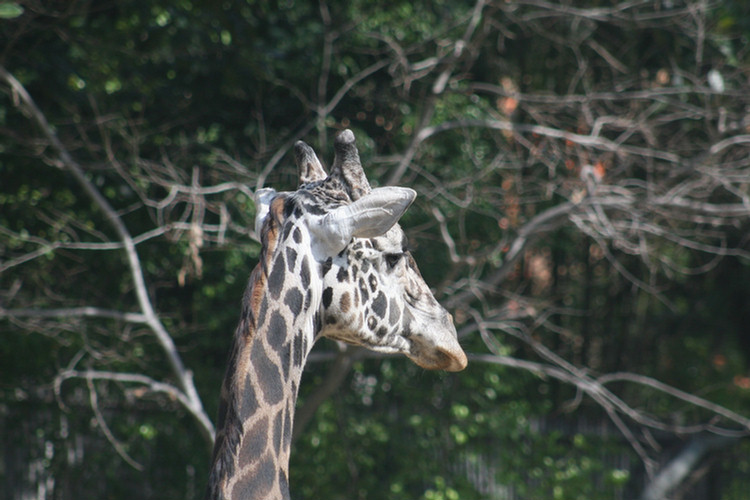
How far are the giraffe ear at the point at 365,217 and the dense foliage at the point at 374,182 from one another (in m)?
3.37

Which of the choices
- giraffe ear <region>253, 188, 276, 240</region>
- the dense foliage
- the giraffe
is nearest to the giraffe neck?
the giraffe

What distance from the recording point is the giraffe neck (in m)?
1.96

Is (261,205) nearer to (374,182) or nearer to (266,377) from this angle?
(266,377)

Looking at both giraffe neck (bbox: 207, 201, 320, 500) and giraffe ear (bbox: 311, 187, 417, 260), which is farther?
giraffe ear (bbox: 311, 187, 417, 260)

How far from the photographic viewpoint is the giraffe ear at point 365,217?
2062mm

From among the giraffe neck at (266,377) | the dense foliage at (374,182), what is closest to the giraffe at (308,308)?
the giraffe neck at (266,377)

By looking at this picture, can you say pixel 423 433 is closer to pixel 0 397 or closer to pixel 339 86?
pixel 339 86

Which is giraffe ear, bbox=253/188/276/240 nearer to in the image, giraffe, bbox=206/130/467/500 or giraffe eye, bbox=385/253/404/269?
giraffe, bbox=206/130/467/500

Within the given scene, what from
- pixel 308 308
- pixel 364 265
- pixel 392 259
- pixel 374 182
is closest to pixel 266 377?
pixel 308 308

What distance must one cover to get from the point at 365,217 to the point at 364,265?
25 cm

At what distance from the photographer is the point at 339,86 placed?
22.8 feet

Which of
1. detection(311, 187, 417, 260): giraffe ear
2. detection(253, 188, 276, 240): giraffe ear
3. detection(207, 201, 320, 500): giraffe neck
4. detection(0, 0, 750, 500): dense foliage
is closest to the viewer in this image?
detection(207, 201, 320, 500): giraffe neck

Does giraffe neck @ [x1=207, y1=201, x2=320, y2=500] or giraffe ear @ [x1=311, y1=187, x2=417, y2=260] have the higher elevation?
giraffe ear @ [x1=311, y1=187, x2=417, y2=260]

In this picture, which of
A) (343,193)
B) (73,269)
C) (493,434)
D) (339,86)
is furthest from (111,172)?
(343,193)
